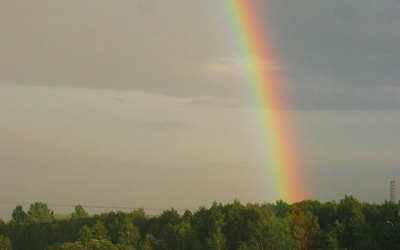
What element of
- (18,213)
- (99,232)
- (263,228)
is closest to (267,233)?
(263,228)

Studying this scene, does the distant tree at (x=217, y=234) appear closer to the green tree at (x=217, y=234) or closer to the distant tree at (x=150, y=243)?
the green tree at (x=217, y=234)

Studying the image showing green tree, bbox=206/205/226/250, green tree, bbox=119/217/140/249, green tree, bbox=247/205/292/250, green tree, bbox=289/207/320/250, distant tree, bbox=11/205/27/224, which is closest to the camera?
green tree, bbox=247/205/292/250

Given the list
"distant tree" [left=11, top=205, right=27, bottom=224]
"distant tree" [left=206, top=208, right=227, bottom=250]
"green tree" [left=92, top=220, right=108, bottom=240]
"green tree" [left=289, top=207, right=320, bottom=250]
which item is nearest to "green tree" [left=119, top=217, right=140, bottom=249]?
"green tree" [left=92, top=220, right=108, bottom=240]

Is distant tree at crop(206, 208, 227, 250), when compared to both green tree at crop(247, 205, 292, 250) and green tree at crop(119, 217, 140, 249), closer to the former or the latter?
green tree at crop(247, 205, 292, 250)

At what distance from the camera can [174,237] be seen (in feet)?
201

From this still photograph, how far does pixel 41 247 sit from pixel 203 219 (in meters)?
22.3

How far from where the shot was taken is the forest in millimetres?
58531

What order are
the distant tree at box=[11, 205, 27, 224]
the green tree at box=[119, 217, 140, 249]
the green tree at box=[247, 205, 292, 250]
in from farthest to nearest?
the distant tree at box=[11, 205, 27, 224] < the green tree at box=[119, 217, 140, 249] < the green tree at box=[247, 205, 292, 250]

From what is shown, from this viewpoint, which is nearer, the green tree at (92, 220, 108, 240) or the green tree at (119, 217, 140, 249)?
the green tree at (119, 217, 140, 249)

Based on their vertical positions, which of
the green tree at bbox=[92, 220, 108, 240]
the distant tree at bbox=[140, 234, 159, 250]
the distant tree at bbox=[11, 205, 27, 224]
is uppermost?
the distant tree at bbox=[11, 205, 27, 224]

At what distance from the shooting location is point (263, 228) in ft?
191

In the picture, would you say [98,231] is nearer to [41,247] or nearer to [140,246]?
[140,246]

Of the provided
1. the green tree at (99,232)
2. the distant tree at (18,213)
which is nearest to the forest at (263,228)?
the green tree at (99,232)

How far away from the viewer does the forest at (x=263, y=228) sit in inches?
2304
